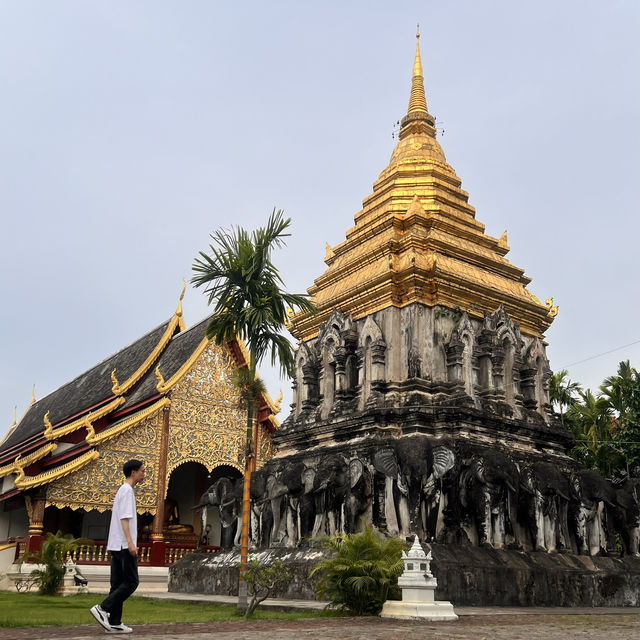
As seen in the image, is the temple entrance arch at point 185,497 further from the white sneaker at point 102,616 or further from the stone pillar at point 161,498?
the white sneaker at point 102,616

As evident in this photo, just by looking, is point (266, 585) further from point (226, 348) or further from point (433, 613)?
point (226, 348)

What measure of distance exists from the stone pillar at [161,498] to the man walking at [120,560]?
41.2 ft

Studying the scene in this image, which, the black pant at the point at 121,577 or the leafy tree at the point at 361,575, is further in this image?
the leafy tree at the point at 361,575

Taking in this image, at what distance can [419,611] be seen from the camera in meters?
7.78

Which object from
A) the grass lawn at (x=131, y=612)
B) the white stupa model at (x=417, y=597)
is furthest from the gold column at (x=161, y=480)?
the white stupa model at (x=417, y=597)

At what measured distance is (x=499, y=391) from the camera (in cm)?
1400

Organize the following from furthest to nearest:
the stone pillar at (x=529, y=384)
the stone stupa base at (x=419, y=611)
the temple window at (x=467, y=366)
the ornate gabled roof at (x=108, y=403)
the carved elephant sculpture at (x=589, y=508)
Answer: the ornate gabled roof at (x=108, y=403), the stone pillar at (x=529, y=384), the temple window at (x=467, y=366), the carved elephant sculpture at (x=589, y=508), the stone stupa base at (x=419, y=611)

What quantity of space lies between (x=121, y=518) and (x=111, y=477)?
12.3 metres

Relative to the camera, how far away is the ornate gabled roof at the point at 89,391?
2083cm

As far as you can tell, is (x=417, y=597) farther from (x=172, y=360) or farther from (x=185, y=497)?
(x=185, y=497)

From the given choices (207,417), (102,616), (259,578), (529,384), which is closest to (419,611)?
(259,578)

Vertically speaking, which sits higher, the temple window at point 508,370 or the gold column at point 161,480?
the temple window at point 508,370

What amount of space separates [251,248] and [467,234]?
7.64 m

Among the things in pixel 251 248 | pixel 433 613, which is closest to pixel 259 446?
pixel 251 248
